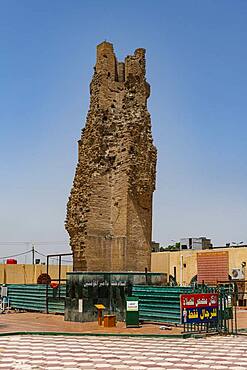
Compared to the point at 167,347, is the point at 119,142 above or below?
above

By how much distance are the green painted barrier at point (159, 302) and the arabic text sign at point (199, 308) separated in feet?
6.11

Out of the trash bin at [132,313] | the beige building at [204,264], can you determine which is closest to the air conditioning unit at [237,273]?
the beige building at [204,264]

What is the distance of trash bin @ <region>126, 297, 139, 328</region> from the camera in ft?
57.7

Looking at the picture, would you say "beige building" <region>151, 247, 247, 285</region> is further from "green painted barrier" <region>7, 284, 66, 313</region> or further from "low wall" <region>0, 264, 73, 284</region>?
"green painted barrier" <region>7, 284, 66, 313</region>

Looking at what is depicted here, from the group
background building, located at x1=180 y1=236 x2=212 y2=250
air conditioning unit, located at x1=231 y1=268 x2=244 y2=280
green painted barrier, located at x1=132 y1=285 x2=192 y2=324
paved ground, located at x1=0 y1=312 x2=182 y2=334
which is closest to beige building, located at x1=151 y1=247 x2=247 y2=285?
air conditioning unit, located at x1=231 y1=268 x2=244 y2=280

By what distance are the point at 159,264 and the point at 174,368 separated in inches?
1309

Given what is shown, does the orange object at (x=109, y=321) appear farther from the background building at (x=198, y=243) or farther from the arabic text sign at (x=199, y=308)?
the background building at (x=198, y=243)

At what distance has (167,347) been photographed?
43.4 ft

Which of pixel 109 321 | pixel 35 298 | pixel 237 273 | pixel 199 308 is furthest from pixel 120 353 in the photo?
pixel 237 273

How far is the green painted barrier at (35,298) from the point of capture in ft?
78.3

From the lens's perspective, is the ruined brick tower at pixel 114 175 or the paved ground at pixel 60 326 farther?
the ruined brick tower at pixel 114 175

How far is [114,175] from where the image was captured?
23.8m

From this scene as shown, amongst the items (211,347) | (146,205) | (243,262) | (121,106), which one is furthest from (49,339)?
(243,262)

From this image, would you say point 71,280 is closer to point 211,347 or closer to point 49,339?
point 49,339
